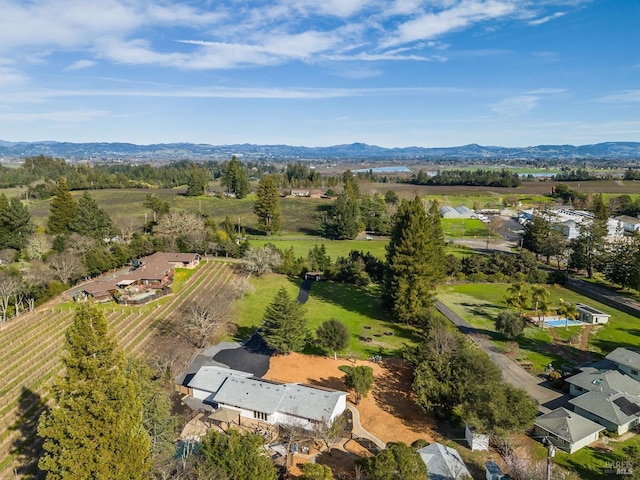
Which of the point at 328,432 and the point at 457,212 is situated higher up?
the point at 457,212

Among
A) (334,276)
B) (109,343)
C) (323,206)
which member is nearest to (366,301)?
(334,276)

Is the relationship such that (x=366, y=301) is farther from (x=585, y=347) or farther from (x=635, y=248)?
(x=635, y=248)

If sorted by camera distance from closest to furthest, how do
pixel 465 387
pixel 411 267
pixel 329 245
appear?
pixel 465 387, pixel 411 267, pixel 329 245

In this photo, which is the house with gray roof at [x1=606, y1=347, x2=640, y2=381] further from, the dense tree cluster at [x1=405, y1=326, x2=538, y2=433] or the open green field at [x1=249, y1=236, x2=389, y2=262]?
the open green field at [x1=249, y1=236, x2=389, y2=262]

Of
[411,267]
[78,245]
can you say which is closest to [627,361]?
[411,267]

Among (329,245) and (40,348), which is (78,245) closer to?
(40,348)

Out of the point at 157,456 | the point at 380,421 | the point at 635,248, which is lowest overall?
the point at 380,421
